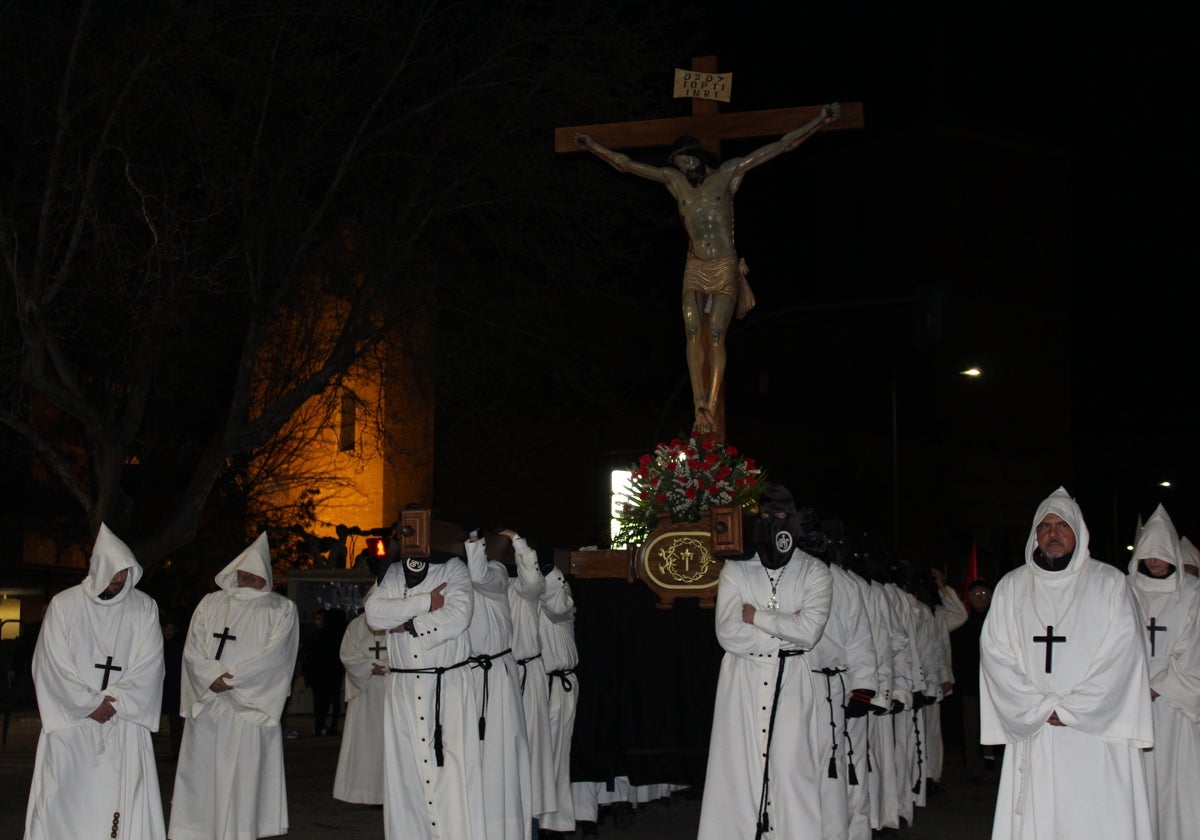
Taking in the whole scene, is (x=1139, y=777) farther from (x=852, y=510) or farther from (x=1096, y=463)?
(x=1096, y=463)

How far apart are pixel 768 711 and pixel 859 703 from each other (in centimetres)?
104

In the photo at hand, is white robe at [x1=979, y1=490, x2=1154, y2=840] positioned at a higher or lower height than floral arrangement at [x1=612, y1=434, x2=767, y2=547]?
lower

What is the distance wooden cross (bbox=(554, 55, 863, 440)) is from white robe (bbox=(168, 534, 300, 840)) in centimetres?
382

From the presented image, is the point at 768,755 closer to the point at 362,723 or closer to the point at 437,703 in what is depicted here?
the point at 437,703

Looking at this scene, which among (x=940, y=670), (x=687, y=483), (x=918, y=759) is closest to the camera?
(x=687, y=483)

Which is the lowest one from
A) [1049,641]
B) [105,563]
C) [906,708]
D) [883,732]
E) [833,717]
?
[883,732]

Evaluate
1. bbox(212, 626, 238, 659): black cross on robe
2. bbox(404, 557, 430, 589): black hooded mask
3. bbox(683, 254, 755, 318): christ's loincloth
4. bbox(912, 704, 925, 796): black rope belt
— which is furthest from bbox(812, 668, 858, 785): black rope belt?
bbox(212, 626, 238, 659): black cross on robe

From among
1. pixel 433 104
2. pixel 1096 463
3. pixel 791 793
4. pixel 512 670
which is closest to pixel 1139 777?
pixel 791 793

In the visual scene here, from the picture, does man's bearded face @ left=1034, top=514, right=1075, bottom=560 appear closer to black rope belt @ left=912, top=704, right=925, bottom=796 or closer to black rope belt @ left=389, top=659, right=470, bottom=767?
black rope belt @ left=389, top=659, right=470, bottom=767

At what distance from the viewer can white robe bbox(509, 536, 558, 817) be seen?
37.8 feet

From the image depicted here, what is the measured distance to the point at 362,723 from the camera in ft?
45.3

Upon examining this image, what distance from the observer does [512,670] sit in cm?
1065

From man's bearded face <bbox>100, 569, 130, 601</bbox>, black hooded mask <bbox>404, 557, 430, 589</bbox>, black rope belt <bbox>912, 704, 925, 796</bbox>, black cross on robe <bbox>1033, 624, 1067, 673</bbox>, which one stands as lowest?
black rope belt <bbox>912, 704, 925, 796</bbox>

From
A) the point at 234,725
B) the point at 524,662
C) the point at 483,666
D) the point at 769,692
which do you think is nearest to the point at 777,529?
the point at 769,692
